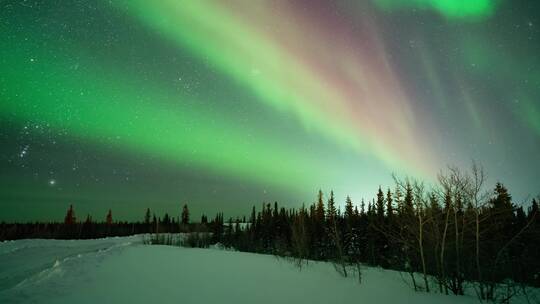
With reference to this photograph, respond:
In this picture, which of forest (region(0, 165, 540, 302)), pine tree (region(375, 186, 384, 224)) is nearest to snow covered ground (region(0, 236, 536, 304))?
forest (region(0, 165, 540, 302))

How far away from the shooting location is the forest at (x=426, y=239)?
13.7m

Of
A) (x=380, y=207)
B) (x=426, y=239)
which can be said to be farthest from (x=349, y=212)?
(x=426, y=239)

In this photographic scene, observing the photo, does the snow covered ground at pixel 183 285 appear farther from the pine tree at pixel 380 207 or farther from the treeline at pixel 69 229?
the pine tree at pixel 380 207

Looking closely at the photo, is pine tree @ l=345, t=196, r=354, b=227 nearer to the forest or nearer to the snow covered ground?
the forest

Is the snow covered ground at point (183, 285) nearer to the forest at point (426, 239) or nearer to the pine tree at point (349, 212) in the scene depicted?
the forest at point (426, 239)

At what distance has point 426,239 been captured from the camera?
54.4ft

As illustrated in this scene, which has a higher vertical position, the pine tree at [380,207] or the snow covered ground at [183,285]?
the pine tree at [380,207]

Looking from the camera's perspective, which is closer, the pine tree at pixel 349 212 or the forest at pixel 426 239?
the forest at pixel 426 239

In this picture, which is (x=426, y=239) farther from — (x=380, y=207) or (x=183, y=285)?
(x=380, y=207)

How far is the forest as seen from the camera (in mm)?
13719

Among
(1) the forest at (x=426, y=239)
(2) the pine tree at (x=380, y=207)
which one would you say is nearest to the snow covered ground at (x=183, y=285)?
(1) the forest at (x=426, y=239)

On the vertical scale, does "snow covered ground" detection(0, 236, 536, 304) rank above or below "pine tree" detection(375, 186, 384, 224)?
below

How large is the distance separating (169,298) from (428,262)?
15.5 meters

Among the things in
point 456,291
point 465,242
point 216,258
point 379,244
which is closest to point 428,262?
point 465,242
